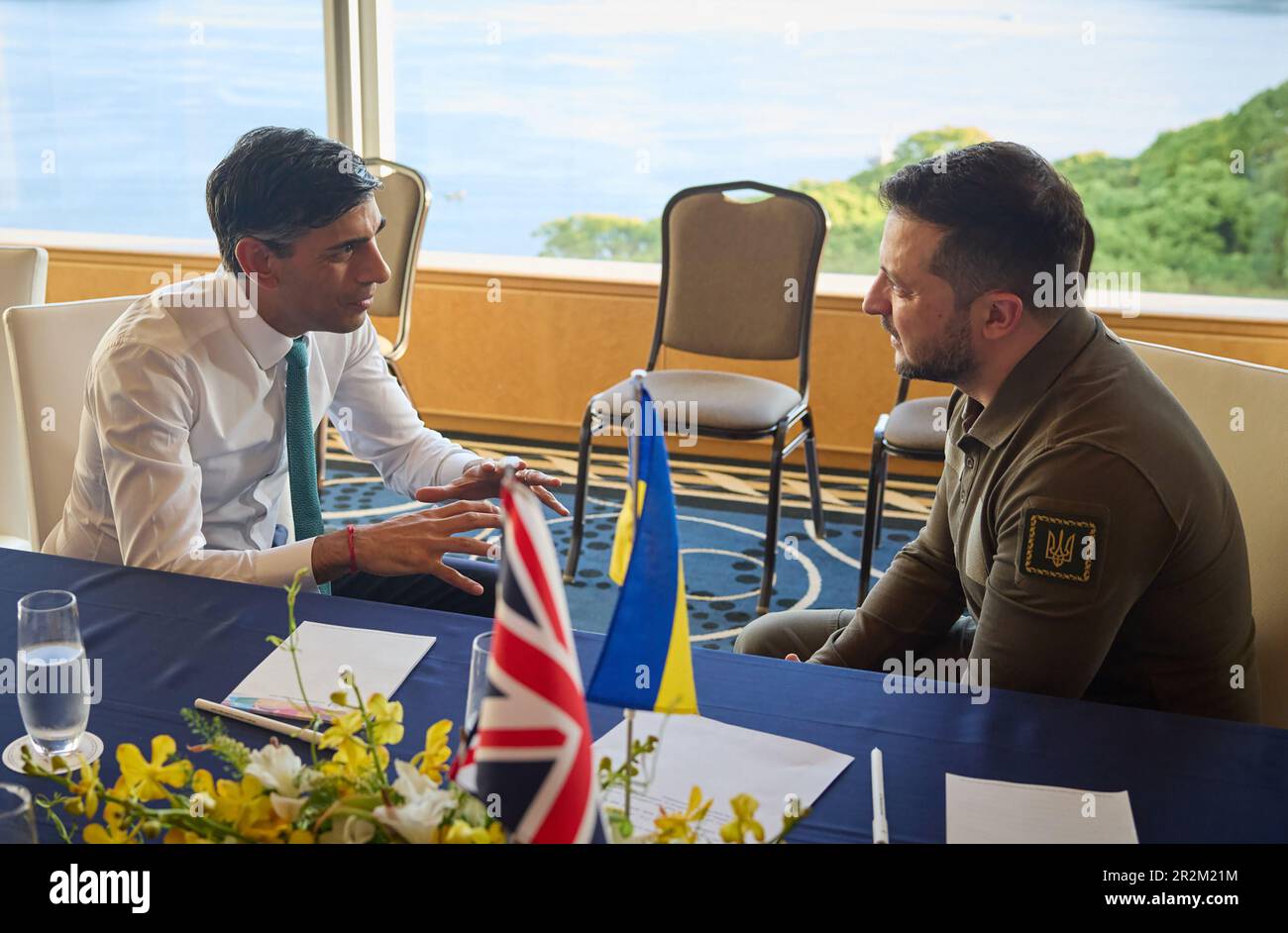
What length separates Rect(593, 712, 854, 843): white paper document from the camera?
116 centimetres

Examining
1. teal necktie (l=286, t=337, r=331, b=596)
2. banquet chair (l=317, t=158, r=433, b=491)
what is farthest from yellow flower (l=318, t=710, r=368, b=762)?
banquet chair (l=317, t=158, r=433, b=491)

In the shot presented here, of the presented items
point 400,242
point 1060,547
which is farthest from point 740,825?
point 400,242

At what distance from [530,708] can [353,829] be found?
0.15 meters

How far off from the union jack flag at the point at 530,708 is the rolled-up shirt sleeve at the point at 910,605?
1.14m

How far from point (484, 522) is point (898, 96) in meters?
3.94

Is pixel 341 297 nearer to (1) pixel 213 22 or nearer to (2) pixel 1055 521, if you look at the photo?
(2) pixel 1055 521

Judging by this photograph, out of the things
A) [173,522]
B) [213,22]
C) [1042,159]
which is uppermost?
[213,22]

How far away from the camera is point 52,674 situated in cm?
118

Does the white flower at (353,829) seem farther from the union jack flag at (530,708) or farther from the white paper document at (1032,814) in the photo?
the white paper document at (1032,814)

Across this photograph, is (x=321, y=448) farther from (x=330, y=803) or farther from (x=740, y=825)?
(x=740, y=825)

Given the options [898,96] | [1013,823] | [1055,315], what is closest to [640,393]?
[1013,823]

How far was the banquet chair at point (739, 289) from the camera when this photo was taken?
3.54m

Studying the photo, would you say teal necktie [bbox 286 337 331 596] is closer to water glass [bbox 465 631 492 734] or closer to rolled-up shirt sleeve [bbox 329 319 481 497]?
rolled-up shirt sleeve [bbox 329 319 481 497]

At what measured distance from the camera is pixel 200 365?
190 cm
